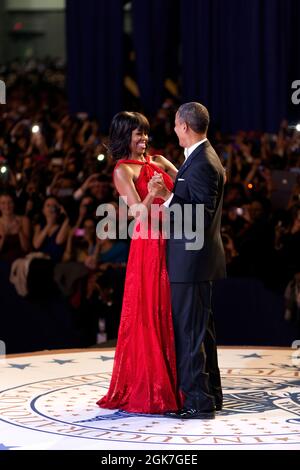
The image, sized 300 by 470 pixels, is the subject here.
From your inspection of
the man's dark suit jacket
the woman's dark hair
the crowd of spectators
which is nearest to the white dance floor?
the man's dark suit jacket

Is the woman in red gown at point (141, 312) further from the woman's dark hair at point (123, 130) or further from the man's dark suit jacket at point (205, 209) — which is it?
the man's dark suit jacket at point (205, 209)

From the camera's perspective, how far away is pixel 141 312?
4.36m

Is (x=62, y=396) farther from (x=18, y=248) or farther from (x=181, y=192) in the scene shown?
(x=18, y=248)

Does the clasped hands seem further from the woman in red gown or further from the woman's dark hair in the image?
the woman's dark hair

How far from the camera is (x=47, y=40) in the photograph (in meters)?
15.5

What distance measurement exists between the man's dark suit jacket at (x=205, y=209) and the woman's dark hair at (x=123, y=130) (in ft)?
1.11

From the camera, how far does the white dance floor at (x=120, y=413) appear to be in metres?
3.72

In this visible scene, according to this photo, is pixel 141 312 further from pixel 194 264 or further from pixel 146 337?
pixel 194 264

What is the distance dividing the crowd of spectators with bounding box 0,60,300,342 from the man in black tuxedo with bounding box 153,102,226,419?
92.7 inches

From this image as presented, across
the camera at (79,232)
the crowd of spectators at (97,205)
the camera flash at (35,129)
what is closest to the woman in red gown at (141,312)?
the crowd of spectators at (97,205)

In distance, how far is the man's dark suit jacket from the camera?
413cm

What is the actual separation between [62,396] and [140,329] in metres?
0.66

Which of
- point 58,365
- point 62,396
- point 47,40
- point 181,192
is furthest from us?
point 47,40
